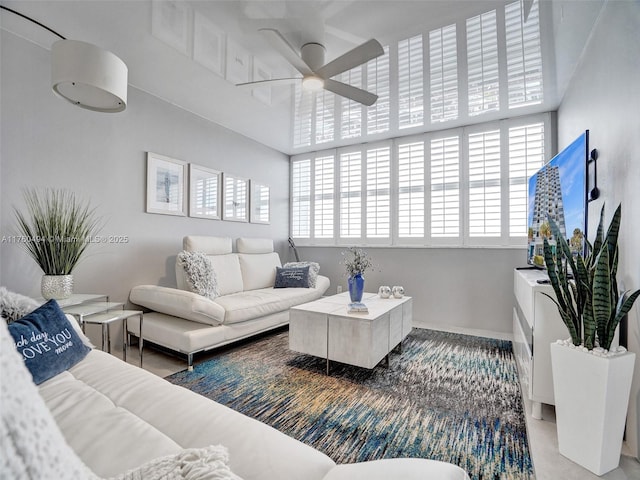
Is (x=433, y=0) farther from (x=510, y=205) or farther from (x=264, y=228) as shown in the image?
(x=264, y=228)

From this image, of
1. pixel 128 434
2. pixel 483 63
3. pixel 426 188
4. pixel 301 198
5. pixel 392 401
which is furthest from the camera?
pixel 301 198

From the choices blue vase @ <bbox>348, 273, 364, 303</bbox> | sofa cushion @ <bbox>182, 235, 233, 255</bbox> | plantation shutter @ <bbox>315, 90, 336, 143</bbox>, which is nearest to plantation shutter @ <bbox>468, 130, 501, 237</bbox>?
plantation shutter @ <bbox>315, 90, 336, 143</bbox>

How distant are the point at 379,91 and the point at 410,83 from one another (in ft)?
1.04

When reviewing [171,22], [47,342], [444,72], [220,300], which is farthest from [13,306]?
[444,72]

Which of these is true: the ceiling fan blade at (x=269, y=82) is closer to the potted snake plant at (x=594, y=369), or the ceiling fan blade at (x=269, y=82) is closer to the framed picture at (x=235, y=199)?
the framed picture at (x=235, y=199)

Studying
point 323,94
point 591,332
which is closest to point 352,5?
point 323,94

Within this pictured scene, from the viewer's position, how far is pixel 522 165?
12.1 feet

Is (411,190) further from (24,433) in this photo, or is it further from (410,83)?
(24,433)

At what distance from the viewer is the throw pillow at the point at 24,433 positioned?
276 millimetres

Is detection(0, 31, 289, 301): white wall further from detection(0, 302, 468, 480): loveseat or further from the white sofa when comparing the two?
the white sofa

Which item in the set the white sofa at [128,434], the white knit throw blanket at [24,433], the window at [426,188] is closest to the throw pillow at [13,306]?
the white sofa at [128,434]

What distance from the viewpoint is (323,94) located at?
313cm

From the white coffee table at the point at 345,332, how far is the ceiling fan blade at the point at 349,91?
6.02 feet

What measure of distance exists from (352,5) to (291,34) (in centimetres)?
51
